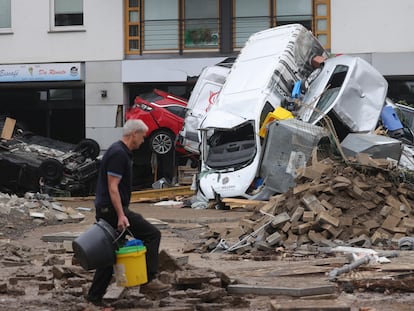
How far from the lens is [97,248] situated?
6.25 m

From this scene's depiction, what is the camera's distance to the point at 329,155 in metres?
16.5

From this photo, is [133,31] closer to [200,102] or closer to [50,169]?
[200,102]

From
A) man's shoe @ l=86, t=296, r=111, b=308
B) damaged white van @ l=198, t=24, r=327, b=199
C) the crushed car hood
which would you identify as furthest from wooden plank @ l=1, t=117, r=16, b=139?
man's shoe @ l=86, t=296, r=111, b=308

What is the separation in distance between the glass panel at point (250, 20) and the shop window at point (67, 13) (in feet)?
18.6

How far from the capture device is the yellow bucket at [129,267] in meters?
6.38

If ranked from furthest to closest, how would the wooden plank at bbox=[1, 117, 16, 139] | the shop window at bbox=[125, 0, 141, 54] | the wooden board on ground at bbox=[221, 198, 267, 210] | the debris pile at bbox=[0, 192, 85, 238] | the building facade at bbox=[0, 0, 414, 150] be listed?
1. the shop window at bbox=[125, 0, 141, 54]
2. the building facade at bbox=[0, 0, 414, 150]
3. the wooden plank at bbox=[1, 117, 16, 139]
4. the wooden board on ground at bbox=[221, 198, 267, 210]
5. the debris pile at bbox=[0, 192, 85, 238]

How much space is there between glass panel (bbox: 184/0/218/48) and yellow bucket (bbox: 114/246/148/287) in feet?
67.1

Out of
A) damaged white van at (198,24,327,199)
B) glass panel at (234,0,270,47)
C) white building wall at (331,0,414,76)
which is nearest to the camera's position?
damaged white van at (198,24,327,199)

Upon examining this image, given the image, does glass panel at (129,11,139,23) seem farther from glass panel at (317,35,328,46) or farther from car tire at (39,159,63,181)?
car tire at (39,159,63,181)

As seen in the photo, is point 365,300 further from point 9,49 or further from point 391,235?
point 9,49

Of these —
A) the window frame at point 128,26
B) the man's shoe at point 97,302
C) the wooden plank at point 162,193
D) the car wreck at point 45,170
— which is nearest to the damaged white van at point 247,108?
the wooden plank at point 162,193

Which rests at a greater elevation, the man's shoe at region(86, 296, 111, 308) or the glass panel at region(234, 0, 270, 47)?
the glass panel at region(234, 0, 270, 47)

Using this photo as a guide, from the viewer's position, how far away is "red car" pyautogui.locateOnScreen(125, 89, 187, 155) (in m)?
22.6

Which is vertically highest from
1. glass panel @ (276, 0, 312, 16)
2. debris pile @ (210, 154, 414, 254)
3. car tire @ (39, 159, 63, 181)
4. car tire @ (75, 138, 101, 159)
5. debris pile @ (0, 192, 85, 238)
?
glass panel @ (276, 0, 312, 16)
